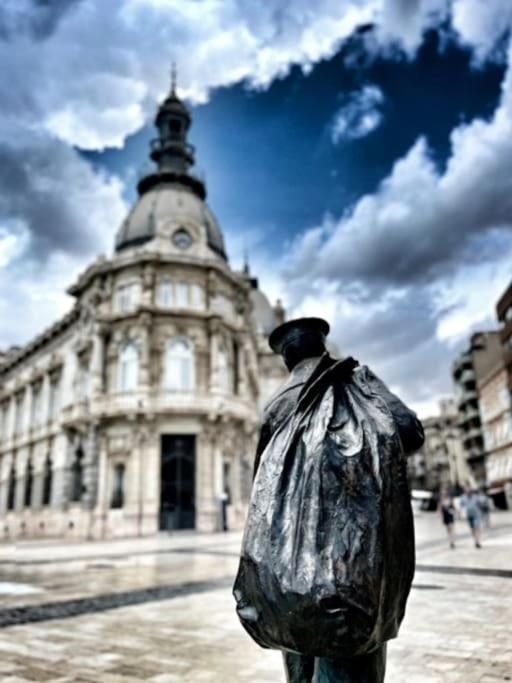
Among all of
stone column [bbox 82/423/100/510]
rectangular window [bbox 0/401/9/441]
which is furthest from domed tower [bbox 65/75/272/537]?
rectangular window [bbox 0/401/9/441]

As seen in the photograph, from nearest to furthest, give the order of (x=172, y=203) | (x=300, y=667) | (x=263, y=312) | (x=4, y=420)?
1. (x=300, y=667)
2. (x=172, y=203)
3. (x=4, y=420)
4. (x=263, y=312)

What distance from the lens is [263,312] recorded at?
5619cm

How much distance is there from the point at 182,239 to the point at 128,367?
7660 mm

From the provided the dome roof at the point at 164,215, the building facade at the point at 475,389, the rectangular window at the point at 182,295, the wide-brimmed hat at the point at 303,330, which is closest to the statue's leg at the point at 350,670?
the wide-brimmed hat at the point at 303,330

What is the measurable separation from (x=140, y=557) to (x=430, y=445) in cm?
9352

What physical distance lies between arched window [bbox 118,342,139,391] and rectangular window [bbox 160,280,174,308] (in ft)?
9.07

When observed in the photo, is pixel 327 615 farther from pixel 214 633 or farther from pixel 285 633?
pixel 214 633

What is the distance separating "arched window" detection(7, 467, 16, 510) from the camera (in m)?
42.8

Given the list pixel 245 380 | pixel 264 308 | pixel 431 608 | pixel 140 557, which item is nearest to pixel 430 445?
pixel 264 308

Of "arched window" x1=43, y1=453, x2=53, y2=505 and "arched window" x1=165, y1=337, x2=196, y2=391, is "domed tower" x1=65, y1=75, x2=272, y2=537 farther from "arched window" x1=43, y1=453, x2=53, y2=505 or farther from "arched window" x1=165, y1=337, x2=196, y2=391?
"arched window" x1=43, y1=453, x2=53, y2=505

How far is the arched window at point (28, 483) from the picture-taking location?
1564 inches

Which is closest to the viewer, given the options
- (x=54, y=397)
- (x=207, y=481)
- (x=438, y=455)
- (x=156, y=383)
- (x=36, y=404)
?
(x=207, y=481)

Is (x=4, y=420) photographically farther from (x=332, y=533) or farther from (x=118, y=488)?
(x=332, y=533)

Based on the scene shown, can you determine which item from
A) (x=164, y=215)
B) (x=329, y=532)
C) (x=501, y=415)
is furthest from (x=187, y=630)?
(x=501, y=415)
